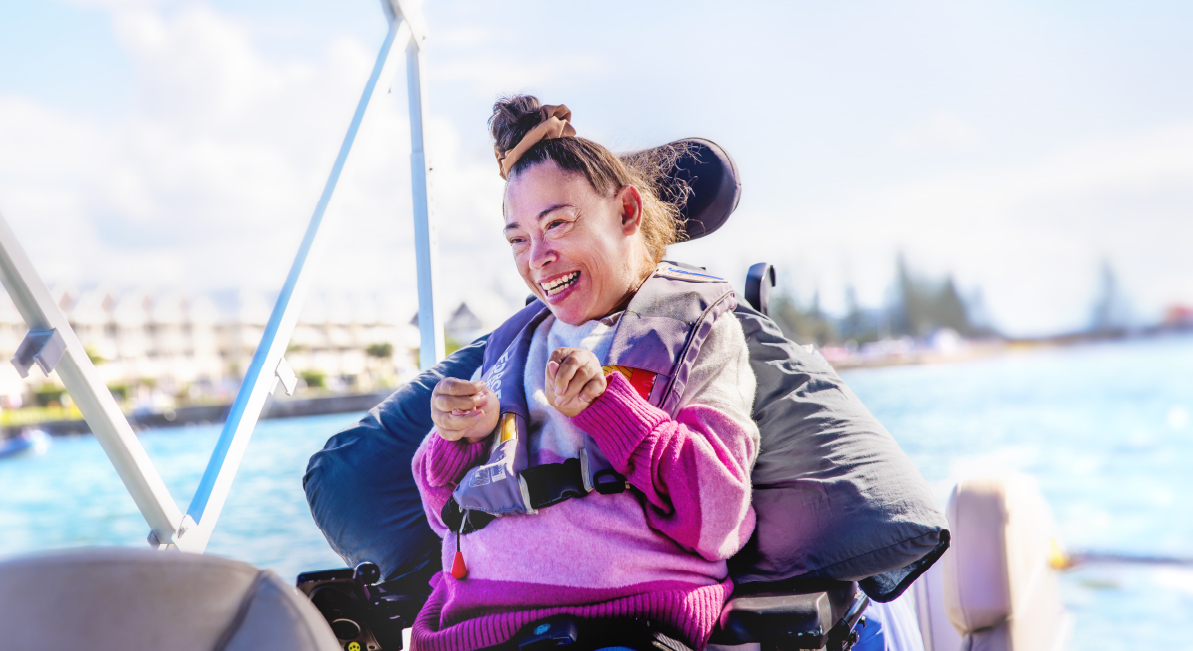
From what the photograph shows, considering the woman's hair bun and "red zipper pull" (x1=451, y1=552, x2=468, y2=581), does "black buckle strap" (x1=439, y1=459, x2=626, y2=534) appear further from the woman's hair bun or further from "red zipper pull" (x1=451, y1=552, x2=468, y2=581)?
the woman's hair bun

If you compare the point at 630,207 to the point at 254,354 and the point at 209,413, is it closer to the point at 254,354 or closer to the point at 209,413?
the point at 254,354

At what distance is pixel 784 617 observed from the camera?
0.88 m

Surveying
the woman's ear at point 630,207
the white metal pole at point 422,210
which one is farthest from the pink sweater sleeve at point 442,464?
the white metal pole at point 422,210

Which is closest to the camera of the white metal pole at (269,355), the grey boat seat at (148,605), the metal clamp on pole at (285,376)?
the grey boat seat at (148,605)

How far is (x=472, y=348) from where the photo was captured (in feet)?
5.24

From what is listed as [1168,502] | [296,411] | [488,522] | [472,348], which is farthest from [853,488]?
[1168,502]

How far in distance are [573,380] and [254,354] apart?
→ 3.61ft

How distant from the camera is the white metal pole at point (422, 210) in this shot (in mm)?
2232

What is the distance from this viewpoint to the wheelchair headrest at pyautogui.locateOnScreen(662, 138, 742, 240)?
1415 millimetres

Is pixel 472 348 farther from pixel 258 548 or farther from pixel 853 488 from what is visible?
pixel 258 548

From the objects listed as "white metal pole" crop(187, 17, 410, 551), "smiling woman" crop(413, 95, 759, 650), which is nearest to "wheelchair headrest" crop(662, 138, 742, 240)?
"smiling woman" crop(413, 95, 759, 650)

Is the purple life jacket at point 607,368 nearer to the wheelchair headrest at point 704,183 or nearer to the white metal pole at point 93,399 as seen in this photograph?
the wheelchair headrest at point 704,183

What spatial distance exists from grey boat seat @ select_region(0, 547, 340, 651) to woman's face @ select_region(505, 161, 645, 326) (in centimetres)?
73

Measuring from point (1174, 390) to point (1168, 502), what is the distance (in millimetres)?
8844
